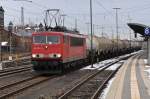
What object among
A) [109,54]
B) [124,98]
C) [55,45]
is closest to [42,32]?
[55,45]

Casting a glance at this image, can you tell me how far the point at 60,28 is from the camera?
102 ft

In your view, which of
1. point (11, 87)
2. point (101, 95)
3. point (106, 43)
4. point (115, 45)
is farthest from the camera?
point (115, 45)

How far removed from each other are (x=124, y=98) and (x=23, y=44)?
77.1 metres

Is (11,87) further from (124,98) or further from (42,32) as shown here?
(42,32)

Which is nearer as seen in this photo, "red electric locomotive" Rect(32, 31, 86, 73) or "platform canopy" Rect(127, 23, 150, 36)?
"red electric locomotive" Rect(32, 31, 86, 73)

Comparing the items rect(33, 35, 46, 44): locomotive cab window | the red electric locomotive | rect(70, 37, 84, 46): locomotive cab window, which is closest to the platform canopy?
rect(70, 37, 84, 46): locomotive cab window

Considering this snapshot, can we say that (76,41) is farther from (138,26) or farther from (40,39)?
(138,26)

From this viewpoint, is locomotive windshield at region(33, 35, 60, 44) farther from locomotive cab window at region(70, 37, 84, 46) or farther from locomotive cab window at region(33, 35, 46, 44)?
locomotive cab window at region(70, 37, 84, 46)

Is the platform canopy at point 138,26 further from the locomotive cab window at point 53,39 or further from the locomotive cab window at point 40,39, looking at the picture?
the locomotive cab window at point 40,39

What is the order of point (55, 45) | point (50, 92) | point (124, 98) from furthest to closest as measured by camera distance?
1. point (55, 45)
2. point (50, 92)
3. point (124, 98)

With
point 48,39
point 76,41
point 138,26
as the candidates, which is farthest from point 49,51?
point 138,26

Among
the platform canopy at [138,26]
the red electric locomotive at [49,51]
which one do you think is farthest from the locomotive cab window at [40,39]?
the platform canopy at [138,26]

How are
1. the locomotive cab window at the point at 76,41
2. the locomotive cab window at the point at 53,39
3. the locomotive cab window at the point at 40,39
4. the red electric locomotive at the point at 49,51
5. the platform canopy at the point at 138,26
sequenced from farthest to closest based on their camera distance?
1. the platform canopy at the point at 138,26
2. the locomotive cab window at the point at 76,41
3. the locomotive cab window at the point at 40,39
4. the locomotive cab window at the point at 53,39
5. the red electric locomotive at the point at 49,51

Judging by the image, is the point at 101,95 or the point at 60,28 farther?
the point at 60,28
